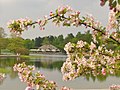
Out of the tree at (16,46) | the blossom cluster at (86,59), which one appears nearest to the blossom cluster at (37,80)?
the blossom cluster at (86,59)

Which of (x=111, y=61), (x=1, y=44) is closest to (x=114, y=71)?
(x=111, y=61)

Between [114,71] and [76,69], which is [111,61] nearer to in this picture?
[114,71]

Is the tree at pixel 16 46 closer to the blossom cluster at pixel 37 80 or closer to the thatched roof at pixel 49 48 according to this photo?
the thatched roof at pixel 49 48

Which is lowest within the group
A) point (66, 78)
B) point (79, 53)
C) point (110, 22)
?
point (66, 78)

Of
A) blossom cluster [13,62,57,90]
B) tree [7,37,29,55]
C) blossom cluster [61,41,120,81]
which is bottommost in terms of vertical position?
blossom cluster [13,62,57,90]

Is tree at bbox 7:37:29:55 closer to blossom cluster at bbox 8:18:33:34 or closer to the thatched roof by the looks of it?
the thatched roof

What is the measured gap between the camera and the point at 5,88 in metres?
15.1

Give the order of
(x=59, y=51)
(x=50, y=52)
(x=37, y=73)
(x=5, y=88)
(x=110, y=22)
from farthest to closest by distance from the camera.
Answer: (x=50, y=52), (x=59, y=51), (x=5, y=88), (x=37, y=73), (x=110, y=22)

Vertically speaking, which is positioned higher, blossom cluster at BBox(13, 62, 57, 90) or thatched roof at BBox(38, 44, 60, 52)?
thatched roof at BBox(38, 44, 60, 52)

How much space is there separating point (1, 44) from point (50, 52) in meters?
24.7

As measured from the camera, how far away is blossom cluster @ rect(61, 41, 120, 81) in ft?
9.32

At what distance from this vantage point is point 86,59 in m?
2.87

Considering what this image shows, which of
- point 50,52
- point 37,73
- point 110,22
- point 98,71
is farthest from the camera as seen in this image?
point 50,52

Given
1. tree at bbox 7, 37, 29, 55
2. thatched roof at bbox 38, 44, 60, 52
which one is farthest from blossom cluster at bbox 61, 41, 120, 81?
thatched roof at bbox 38, 44, 60, 52
